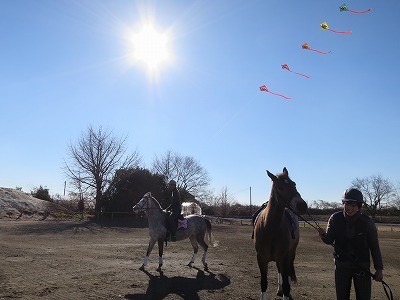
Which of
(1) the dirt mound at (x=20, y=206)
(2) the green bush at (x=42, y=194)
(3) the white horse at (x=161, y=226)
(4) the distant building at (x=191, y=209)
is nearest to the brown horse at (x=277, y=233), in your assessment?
(3) the white horse at (x=161, y=226)

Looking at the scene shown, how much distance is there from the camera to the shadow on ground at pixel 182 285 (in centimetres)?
849

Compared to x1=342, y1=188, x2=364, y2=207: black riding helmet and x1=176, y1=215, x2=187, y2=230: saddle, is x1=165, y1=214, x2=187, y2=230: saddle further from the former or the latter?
x1=342, y1=188, x2=364, y2=207: black riding helmet

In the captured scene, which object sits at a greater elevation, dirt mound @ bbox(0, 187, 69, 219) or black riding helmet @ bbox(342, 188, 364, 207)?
dirt mound @ bbox(0, 187, 69, 219)

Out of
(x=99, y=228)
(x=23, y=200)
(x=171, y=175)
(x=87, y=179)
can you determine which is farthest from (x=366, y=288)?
(x=171, y=175)

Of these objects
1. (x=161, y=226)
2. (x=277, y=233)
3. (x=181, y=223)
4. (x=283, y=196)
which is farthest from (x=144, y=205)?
(x=283, y=196)

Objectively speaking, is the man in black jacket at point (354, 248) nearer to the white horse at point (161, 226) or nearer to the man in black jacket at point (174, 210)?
the white horse at point (161, 226)

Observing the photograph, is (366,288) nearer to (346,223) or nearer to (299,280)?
(346,223)

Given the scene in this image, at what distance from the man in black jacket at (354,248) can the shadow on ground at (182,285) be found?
4.04 metres

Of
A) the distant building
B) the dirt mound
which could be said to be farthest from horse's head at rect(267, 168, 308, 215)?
the dirt mound

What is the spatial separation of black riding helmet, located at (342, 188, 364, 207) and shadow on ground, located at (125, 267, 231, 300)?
14.9 feet

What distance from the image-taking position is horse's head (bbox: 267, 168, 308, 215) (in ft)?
22.1

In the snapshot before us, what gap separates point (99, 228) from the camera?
28.1 m

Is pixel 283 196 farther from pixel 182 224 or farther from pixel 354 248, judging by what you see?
pixel 182 224

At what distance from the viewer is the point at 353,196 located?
5.34 meters
